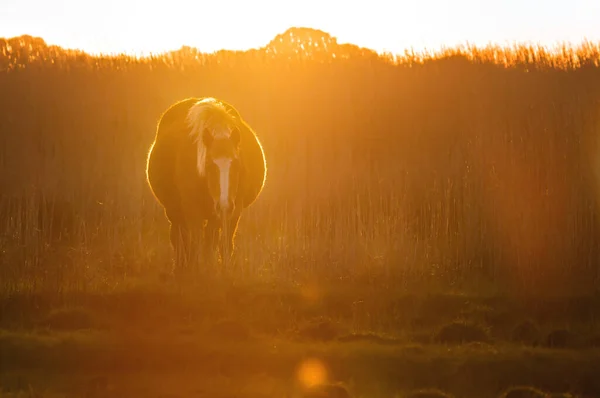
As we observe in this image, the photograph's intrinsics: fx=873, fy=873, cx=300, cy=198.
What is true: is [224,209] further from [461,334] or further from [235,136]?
[461,334]

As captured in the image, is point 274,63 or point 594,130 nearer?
point 594,130

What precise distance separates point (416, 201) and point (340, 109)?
2525 mm

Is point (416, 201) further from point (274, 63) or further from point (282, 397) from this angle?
point (282, 397)

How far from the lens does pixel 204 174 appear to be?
6.62m

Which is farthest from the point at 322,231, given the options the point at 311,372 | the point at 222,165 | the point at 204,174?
the point at 311,372

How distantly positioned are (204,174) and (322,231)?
1.93 meters

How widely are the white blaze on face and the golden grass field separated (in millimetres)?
589

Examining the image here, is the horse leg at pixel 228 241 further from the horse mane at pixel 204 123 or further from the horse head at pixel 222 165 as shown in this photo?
the horse mane at pixel 204 123

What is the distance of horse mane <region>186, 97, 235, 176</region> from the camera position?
6.46 meters

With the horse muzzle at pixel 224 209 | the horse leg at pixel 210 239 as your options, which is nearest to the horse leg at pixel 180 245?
the horse leg at pixel 210 239

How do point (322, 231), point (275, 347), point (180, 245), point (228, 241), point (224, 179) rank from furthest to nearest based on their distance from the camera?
1. point (322, 231)
2. point (180, 245)
3. point (228, 241)
4. point (224, 179)
5. point (275, 347)

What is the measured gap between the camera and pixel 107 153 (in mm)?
10945

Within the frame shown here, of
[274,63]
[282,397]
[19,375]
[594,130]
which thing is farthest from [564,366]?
[274,63]

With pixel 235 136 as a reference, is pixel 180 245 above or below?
below
